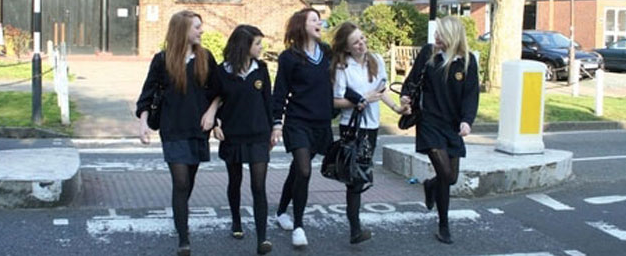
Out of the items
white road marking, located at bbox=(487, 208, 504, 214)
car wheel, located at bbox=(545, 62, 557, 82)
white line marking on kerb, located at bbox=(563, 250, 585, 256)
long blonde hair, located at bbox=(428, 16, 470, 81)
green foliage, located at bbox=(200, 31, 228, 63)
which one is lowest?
white line marking on kerb, located at bbox=(563, 250, 585, 256)

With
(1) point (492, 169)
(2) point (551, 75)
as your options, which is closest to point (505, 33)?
(2) point (551, 75)

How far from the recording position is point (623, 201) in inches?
308

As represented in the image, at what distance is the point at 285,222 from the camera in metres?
6.49

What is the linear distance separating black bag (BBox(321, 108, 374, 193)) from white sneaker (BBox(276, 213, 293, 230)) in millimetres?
685

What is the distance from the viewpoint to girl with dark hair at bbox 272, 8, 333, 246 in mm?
5801

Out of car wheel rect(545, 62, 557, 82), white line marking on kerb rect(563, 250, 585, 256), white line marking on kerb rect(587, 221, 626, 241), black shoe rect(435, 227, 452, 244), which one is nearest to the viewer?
white line marking on kerb rect(563, 250, 585, 256)

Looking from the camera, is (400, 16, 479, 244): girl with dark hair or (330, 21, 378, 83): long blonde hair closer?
(330, 21, 378, 83): long blonde hair

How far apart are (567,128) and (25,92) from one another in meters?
10.2

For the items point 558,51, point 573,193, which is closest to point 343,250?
point 573,193

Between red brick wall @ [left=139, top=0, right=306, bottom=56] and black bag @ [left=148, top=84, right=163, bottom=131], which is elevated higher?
red brick wall @ [left=139, top=0, right=306, bottom=56]

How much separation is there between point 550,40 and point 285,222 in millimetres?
23373

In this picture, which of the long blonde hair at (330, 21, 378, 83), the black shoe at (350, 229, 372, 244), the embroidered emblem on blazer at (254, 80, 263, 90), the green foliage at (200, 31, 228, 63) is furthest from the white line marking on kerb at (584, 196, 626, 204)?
the green foliage at (200, 31, 228, 63)

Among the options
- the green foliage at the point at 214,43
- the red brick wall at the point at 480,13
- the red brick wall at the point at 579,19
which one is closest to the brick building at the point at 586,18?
the red brick wall at the point at 579,19

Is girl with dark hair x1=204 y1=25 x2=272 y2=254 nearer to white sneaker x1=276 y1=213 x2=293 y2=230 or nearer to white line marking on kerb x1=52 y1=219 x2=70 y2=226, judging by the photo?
white sneaker x1=276 y1=213 x2=293 y2=230
